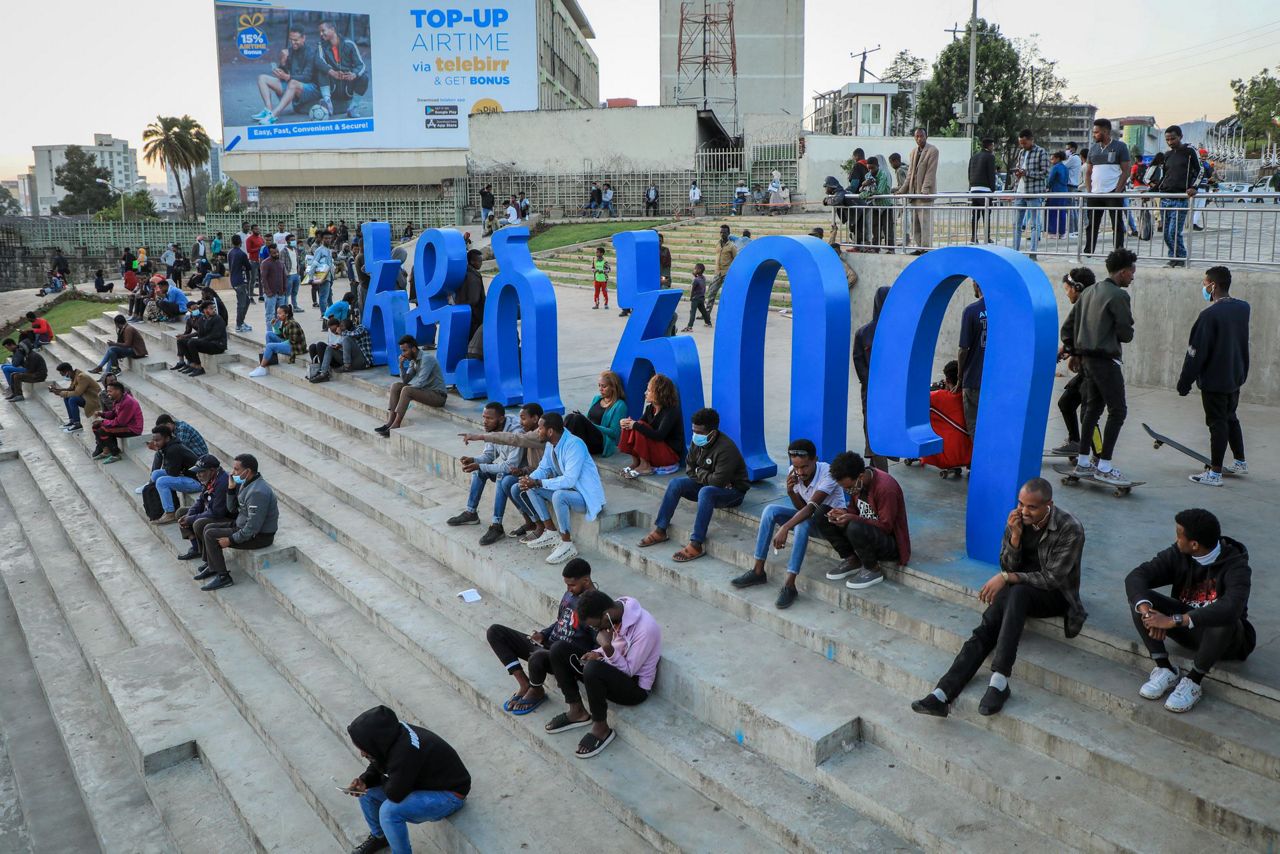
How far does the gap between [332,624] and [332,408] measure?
18.8 ft

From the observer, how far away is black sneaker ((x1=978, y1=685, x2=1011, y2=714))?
4844mm

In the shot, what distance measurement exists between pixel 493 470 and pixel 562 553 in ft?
3.93

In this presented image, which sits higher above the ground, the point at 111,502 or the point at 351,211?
the point at 351,211

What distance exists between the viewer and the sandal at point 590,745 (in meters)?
5.45

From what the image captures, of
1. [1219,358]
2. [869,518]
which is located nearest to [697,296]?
[1219,358]

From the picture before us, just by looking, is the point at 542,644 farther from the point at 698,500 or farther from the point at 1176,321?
the point at 1176,321

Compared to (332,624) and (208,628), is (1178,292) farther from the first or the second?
(208,628)

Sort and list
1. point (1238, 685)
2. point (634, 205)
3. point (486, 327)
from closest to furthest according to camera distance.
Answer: point (1238, 685), point (486, 327), point (634, 205)

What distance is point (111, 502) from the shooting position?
11602mm

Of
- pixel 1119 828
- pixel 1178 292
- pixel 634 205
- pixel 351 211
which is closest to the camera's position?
pixel 1119 828

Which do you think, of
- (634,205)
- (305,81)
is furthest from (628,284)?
(305,81)

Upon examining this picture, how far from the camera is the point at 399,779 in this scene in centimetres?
493

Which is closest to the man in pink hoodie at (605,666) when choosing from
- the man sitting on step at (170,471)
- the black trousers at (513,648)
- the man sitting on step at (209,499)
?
the black trousers at (513,648)

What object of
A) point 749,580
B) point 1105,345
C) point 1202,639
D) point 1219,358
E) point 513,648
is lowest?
point 513,648
